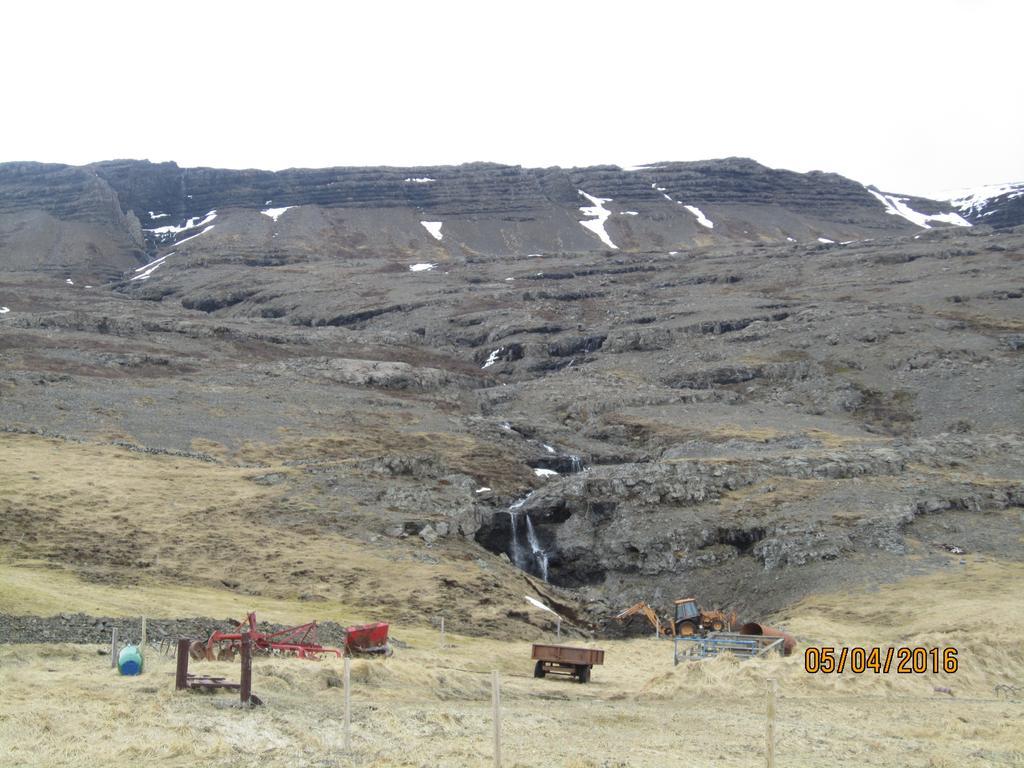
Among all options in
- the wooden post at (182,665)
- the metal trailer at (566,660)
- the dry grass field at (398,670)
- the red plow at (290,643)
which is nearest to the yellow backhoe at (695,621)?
the dry grass field at (398,670)

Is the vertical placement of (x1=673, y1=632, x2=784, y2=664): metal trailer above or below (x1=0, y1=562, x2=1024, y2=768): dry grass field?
below

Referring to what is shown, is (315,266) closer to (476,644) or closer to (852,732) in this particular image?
(476,644)

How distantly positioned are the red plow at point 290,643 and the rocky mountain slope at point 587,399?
41.2ft

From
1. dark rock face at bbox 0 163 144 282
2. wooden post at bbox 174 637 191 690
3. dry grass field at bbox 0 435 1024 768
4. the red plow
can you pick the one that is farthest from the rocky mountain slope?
wooden post at bbox 174 637 191 690

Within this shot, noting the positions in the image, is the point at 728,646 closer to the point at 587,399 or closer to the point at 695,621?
the point at 695,621

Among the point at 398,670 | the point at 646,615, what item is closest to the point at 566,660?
the point at 398,670

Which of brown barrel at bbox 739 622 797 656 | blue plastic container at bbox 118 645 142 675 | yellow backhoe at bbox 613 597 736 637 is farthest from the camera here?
yellow backhoe at bbox 613 597 736 637

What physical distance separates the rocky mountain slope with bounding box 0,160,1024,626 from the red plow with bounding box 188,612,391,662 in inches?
495

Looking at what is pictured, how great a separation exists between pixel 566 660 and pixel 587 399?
189ft

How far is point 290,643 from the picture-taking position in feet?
90.4

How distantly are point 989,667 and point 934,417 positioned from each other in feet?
179

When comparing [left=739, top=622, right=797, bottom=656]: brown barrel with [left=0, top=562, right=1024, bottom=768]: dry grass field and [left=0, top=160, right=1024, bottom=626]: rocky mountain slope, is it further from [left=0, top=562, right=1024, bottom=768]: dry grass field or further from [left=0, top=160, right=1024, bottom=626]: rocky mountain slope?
[left=0, top=160, right=1024, bottom=626]: rocky mountain slope
